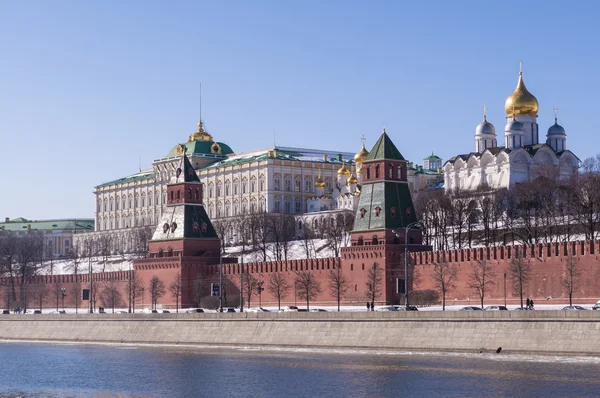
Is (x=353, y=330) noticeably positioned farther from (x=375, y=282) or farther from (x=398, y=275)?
(x=398, y=275)

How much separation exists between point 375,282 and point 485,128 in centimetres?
4289

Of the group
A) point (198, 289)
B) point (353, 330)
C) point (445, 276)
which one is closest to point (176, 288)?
point (198, 289)

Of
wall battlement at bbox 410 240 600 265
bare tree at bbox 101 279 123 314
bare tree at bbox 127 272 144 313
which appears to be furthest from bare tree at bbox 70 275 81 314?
wall battlement at bbox 410 240 600 265

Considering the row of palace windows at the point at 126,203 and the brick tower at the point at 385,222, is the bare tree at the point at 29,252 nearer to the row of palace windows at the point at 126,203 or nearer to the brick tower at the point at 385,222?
the row of palace windows at the point at 126,203

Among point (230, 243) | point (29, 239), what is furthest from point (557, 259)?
point (29, 239)

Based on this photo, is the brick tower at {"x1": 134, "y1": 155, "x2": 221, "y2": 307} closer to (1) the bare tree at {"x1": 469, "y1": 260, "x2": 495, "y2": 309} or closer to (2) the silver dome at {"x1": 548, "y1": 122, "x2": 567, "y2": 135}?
Result: (1) the bare tree at {"x1": 469, "y1": 260, "x2": 495, "y2": 309}

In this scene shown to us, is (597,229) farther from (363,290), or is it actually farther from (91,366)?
(91,366)

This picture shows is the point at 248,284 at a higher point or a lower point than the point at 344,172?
lower

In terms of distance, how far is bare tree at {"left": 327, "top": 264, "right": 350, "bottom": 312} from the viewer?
6944cm

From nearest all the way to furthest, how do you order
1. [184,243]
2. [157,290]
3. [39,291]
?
[157,290], [184,243], [39,291]

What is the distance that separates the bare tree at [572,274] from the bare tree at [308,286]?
15596mm

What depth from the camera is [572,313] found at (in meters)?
46.2

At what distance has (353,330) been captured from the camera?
54.2 metres

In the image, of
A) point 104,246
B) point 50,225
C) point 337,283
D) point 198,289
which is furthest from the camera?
point 50,225
